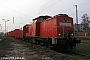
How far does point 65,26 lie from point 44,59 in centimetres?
652

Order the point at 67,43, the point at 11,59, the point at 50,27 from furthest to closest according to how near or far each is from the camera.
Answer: the point at 50,27 → the point at 67,43 → the point at 11,59

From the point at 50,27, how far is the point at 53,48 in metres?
2.58

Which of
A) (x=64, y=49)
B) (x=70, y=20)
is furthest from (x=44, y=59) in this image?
(x=70, y=20)

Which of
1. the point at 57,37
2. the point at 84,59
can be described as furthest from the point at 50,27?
the point at 84,59

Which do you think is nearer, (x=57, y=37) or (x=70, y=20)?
(x=57, y=37)

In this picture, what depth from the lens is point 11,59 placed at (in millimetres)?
10602

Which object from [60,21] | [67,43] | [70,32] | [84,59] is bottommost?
[84,59]

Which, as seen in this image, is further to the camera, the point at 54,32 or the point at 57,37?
the point at 54,32

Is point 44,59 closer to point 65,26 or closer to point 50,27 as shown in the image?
point 65,26

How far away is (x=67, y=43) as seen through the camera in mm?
15133

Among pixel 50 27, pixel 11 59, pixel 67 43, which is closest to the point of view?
pixel 11 59

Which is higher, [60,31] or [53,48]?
[60,31]

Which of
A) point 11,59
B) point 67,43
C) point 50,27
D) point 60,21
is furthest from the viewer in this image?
point 50,27

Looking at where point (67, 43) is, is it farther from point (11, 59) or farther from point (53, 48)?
point (11, 59)
